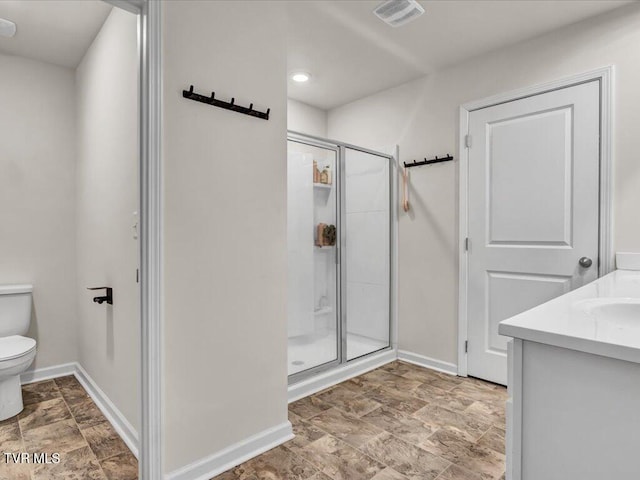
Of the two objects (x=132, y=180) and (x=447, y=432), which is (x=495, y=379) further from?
(x=132, y=180)

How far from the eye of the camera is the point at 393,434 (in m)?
2.06

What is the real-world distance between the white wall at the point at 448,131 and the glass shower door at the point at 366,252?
0.16 meters

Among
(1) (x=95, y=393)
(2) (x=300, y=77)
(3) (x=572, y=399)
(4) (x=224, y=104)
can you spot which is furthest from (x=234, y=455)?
(2) (x=300, y=77)

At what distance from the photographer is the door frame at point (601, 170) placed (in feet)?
7.26

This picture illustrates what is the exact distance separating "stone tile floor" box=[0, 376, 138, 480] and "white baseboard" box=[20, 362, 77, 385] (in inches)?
6.1

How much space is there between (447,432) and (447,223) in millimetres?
1508

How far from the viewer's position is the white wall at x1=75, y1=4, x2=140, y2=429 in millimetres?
1978

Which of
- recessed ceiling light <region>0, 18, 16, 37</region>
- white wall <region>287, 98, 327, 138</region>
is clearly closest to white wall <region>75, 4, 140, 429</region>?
recessed ceiling light <region>0, 18, 16, 37</region>

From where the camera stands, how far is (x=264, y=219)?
1.93 metres

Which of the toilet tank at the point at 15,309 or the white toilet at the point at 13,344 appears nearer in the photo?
→ the white toilet at the point at 13,344

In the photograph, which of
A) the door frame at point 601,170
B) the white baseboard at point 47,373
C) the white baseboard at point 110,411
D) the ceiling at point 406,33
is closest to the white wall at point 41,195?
the white baseboard at point 47,373

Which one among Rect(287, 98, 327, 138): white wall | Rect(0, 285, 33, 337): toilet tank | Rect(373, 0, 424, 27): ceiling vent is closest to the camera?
Rect(373, 0, 424, 27): ceiling vent

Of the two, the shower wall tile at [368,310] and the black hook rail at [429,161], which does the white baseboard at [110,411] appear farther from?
the black hook rail at [429,161]

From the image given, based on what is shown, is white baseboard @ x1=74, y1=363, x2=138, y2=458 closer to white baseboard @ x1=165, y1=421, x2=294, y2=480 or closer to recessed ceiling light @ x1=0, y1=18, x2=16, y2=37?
white baseboard @ x1=165, y1=421, x2=294, y2=480
